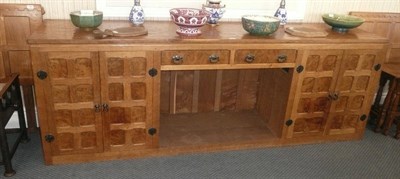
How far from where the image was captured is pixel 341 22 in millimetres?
2486

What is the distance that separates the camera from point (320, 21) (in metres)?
2.86

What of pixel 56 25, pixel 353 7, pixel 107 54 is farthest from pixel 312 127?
pixel 56 25

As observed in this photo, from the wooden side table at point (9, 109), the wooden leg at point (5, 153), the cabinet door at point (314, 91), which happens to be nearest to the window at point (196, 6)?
the cabinet door at point (314, 91)

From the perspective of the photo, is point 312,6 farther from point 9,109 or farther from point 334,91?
point 9,109

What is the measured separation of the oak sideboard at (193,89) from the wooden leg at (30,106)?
48cm

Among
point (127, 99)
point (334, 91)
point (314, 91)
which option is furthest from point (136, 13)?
point (334, 91)

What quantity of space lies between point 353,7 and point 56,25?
2.20 m

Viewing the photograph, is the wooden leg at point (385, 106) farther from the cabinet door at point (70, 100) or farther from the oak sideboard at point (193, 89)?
the cabinet door at point (70, 100)

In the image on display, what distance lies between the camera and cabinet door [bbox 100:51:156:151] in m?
2.05

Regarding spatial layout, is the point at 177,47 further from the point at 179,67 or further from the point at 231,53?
the point at 231,53

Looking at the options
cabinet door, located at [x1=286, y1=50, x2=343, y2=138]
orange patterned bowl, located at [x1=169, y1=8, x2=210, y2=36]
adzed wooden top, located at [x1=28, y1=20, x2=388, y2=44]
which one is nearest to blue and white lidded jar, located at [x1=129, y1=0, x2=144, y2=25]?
adzed wooden top, located at [x1=28, y1=20, x2=388, y2=44]

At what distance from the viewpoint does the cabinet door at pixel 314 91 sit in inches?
93.5

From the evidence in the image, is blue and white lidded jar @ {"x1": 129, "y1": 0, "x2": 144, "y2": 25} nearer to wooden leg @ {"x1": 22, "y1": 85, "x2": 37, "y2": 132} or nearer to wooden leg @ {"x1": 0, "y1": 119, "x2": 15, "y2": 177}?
wooden leg @ {"x1": 22, "y1": 85, "x2": 37, "y2": 132}

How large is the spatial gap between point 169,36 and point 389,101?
1768 millimetres
